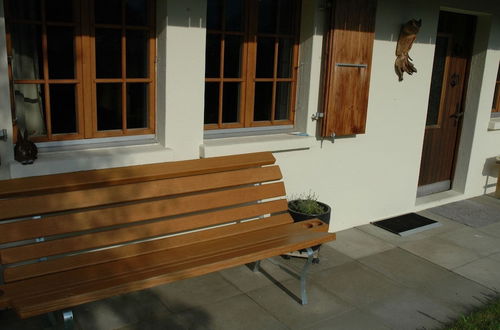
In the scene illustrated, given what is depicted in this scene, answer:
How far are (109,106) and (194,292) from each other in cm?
153

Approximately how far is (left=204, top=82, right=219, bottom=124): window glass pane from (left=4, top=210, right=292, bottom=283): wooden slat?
97 centimetres

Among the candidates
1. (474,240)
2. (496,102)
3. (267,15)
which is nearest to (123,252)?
(267,15)

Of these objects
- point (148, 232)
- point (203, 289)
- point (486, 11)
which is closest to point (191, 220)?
point (148, 232)

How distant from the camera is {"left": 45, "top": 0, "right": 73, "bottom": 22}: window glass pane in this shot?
3.39m

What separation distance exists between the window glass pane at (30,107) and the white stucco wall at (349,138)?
21cm

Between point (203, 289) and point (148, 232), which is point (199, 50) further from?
point (203, 289)

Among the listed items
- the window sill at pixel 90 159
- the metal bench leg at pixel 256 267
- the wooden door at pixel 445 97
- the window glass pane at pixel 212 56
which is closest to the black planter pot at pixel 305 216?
the metal bench leg at pixel 256 267

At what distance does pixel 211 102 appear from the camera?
4324mm

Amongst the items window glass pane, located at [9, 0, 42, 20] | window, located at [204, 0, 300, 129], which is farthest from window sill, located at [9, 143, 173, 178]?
window glass pane, located at [9, 0, 42, 20]

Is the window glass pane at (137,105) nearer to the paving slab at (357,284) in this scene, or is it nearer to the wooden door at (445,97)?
the paving slab at (357,284)

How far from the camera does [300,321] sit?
11.6 feet

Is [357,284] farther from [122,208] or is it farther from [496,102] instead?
[496,102]

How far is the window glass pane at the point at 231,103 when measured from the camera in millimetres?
4375

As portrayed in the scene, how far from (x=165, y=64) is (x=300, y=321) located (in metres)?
2.09
